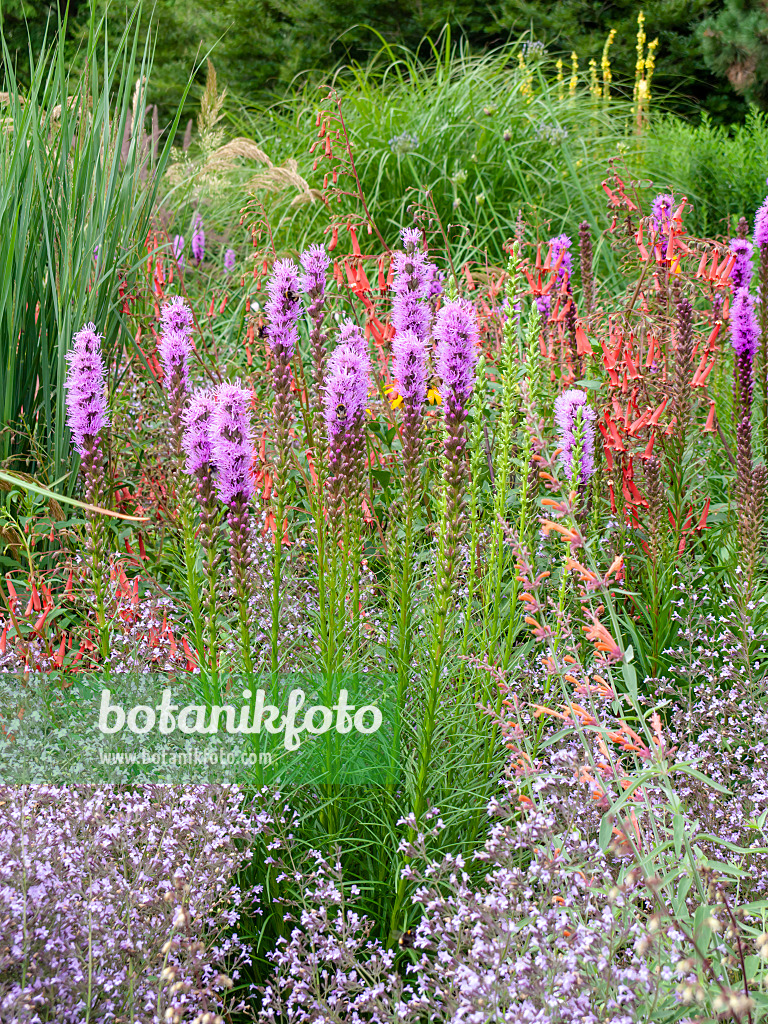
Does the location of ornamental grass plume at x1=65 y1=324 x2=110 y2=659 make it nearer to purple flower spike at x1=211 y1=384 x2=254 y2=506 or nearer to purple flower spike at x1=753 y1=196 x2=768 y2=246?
purple flower spike at x1=211 y1=384 x2=254 y2=506

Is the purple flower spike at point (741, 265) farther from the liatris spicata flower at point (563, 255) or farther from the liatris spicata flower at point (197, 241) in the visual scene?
the liatris spicata flower at point (197, 241)

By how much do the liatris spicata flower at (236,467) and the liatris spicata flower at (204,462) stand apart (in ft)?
0.06

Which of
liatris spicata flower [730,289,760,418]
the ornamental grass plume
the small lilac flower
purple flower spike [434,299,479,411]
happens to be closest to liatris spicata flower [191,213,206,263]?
the small lilac flower

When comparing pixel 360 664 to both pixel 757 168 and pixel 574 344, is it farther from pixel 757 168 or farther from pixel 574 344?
pixel 757 168

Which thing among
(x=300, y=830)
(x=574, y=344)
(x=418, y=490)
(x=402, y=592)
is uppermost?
(x=574, y=344)

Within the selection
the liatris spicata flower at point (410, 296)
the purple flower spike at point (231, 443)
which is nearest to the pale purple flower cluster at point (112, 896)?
the purple flower spike at point (231, 443)

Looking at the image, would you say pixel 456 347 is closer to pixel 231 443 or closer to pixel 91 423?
pixel 231 443

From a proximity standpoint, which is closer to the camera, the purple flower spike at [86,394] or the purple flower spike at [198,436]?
the purple flower spike at [198,436]

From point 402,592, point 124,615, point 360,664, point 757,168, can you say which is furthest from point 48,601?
point 757,168

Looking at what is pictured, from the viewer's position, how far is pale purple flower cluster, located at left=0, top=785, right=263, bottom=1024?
1.67 m

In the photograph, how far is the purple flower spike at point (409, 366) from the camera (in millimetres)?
2086

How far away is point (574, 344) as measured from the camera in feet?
11.8

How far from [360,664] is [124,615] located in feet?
3.19

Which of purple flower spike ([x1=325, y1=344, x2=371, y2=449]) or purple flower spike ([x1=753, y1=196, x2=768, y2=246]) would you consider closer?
purple flower spike ([x1=325, y1=344, x2=371, y2=449])
